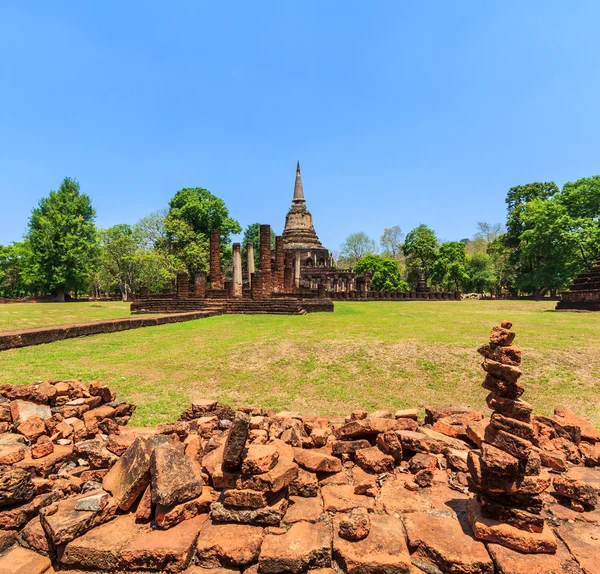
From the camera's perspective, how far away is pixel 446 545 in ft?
8.67

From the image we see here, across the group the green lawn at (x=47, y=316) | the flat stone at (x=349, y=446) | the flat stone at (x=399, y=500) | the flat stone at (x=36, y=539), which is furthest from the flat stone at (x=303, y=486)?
the green lawn at (x=47, y=316)

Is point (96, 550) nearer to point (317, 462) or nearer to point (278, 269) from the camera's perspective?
point (317, 462)

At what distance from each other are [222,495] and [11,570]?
1525mm

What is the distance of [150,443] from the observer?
3557mm

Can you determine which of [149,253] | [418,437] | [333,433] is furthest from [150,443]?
[149,253]

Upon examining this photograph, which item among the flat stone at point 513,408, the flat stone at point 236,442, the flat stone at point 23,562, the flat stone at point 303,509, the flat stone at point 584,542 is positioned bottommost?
the flat stone at point 23,562

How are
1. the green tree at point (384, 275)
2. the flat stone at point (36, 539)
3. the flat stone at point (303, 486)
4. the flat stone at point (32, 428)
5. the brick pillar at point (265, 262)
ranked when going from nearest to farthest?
the flat stone at point (36, 539) → the flat stone at point (303, 486) → the flat stone at point (32, 428) → the brick pillar at point (265, 262) → the green tree at point (384, 275)

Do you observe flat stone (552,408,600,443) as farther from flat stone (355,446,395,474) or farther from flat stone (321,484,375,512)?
flat stone (321,484,375,512)

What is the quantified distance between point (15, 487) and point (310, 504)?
2.55 metres

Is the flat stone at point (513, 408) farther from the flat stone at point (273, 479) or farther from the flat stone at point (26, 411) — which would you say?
the flat stone at point (26, 411)

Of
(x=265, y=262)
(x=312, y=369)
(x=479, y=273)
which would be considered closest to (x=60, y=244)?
(x=265, y=262)

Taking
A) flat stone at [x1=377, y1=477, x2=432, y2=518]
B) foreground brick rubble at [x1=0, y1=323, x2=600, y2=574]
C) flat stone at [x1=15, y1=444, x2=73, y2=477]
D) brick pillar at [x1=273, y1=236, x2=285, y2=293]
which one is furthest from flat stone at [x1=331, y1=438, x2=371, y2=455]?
brick pillar at [x1=273, y1=236, x2=285, y2=293]

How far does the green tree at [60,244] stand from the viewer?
37.3 m

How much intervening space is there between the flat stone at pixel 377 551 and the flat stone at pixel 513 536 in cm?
58
